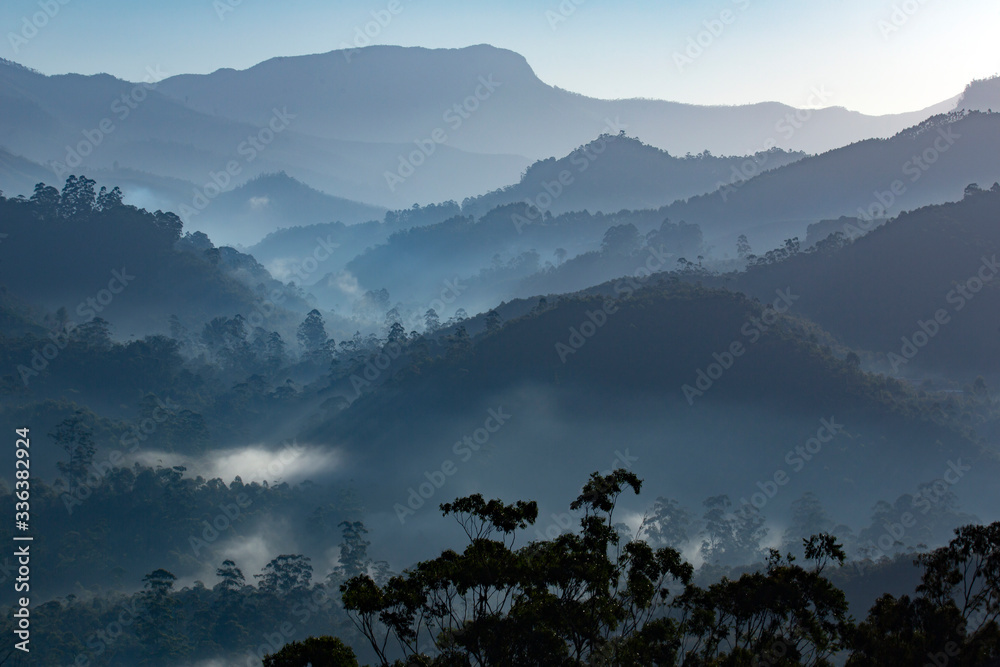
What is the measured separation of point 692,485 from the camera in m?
110

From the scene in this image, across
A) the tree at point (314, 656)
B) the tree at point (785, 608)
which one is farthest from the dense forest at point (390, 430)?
the tree at point (314, 656)

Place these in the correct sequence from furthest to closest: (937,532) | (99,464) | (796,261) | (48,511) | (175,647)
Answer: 1. (796,261)
2. (99,464)
3. (937,532)
4. (48,511)
5. (175,647)

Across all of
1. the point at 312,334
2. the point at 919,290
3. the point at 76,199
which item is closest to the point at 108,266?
the point at 76,199

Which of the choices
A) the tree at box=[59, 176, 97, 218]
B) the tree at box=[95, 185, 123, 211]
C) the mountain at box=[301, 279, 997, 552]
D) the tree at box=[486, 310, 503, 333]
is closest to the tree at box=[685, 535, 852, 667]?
the mountain at box=[301, 279, 997, 552]

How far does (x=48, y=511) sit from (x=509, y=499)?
59.6 meters

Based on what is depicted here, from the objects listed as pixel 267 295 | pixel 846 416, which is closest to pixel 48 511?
pixel 846 416

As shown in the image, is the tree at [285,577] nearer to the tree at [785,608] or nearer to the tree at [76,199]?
the tree at [785,608]

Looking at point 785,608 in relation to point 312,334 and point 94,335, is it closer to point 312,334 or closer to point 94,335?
point 94,335

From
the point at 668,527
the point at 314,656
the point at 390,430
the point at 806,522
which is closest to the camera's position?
the point at 314,656

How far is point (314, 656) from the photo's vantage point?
1608 cm

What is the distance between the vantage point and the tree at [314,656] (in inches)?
628

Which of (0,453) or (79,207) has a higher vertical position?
(79,207)

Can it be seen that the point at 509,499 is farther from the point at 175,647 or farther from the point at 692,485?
the point at 175,647

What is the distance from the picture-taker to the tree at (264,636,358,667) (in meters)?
16.0
